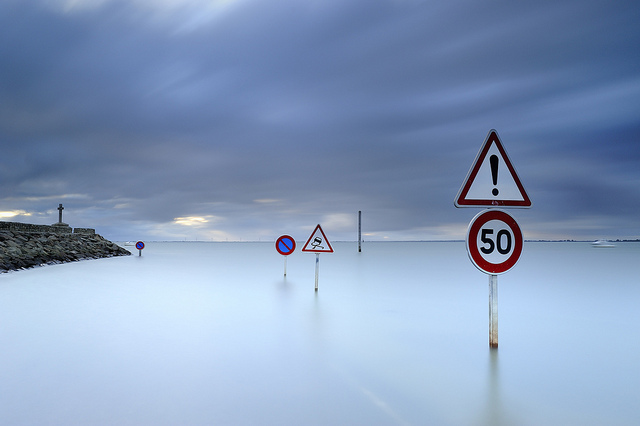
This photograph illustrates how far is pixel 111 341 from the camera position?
6414 millimetres

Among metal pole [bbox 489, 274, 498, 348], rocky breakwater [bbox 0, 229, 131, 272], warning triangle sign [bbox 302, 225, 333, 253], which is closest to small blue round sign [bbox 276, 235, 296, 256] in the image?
warning triangle sign [bbox 302, 225, 333, 253]

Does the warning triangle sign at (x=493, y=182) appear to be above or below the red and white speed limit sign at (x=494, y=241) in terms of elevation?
above

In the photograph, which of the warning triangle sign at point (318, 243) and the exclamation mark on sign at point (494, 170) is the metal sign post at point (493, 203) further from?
the warning triangle sign at point (318, 243)

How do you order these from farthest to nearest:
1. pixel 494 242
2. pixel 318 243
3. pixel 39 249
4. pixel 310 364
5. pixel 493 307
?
1. pixel 39 249
2. pixel 318 243
3. pixel 493 307
4. pixel 310 364
5. pixel 494 242

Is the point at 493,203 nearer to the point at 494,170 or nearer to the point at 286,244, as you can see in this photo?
the point at 494,170

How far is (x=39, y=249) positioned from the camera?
26.6m

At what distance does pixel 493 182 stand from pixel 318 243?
24.6ft

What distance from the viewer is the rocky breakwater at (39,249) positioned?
22016 mm

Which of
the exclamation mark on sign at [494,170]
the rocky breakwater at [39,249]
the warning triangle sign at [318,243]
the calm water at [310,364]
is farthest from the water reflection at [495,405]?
the rocky breakwater at [39,249]

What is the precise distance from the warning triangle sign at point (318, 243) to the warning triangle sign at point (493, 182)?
7038 mm

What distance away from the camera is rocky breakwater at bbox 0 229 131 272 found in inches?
867

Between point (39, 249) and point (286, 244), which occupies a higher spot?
point (286, 244)

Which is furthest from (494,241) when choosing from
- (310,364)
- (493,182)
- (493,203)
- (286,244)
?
(286,244)

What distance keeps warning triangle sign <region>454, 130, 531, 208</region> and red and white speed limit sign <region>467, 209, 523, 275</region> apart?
178 millimetres
